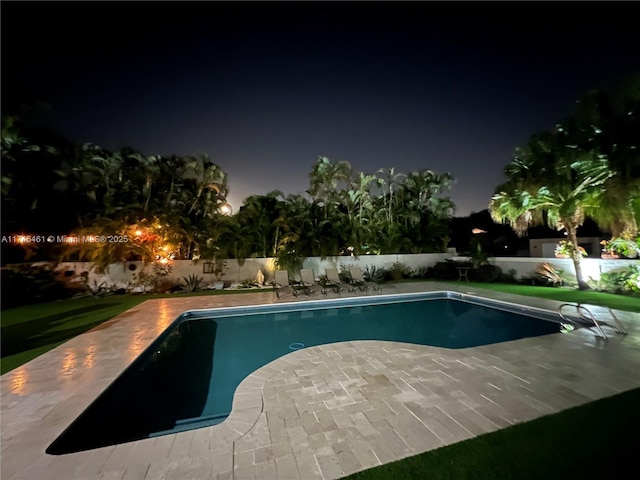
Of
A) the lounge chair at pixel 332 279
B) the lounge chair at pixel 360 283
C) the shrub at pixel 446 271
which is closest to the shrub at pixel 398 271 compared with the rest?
the shrub at pixel 446 271

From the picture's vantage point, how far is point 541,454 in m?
2.62

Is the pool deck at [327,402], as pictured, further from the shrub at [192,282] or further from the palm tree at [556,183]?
the shrub at [192,282]

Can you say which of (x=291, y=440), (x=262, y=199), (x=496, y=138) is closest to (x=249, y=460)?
(x=291, y=440)

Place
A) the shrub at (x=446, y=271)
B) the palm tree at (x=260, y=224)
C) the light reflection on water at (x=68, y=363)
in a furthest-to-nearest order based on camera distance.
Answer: the shrub at (x=446, y=271)
the palm tree at (x=260, y=224)
the light reflection on water at (x=68, y=363)

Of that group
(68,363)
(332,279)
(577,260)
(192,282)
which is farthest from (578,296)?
(192,282)

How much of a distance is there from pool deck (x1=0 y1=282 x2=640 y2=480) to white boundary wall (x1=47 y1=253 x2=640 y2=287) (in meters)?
7.37

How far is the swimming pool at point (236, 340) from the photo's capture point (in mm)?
3887

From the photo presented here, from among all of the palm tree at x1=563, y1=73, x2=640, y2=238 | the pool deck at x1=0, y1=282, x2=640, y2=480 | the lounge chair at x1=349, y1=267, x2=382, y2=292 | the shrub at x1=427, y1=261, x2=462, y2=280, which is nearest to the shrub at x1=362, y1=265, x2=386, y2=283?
the lounge chair at x1=349, y1=267, x2=382, y2=292

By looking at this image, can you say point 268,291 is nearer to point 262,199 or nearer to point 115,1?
point 262,199

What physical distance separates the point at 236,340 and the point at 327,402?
442 cm

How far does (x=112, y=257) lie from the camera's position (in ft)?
42.0

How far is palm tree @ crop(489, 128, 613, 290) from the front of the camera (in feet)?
35.2

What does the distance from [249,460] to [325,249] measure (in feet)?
43.1

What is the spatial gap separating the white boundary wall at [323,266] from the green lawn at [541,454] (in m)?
11.5
